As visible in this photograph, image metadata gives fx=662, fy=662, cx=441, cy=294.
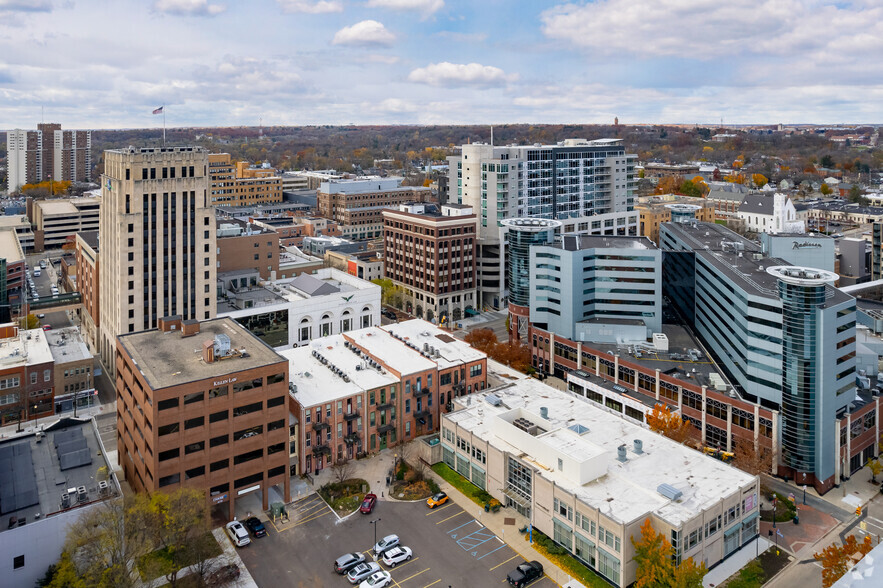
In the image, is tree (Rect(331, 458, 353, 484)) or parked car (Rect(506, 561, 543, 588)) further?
tree (Rect(331, 458, 353, 484))

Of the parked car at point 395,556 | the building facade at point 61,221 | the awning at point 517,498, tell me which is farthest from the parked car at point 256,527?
the building facade at point 61,221


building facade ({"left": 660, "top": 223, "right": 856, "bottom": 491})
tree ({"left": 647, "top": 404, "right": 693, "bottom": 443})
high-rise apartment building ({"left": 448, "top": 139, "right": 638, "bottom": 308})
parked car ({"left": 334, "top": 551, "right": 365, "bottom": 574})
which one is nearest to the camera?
parked car ({"left": 334, "top": 551, "right": 365, "bottom": 574})

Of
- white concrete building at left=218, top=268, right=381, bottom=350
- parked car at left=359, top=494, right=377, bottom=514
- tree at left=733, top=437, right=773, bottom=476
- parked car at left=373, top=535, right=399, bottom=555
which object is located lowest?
parked car at left=373, top=535, right=399, bottom=555

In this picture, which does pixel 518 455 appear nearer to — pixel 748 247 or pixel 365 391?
pixel 365 391

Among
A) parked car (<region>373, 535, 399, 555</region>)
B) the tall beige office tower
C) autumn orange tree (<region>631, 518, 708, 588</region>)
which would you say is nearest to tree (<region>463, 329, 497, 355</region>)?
the tall beige office tower

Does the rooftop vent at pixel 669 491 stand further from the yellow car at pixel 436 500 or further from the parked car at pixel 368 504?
the parked car at pixel 368 504

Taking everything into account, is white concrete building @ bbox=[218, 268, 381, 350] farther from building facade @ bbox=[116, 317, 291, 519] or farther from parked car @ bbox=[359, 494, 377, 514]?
parked car @ bbox=[359, 494, 377, 514]

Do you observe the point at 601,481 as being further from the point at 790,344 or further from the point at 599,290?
the point at 599,290
